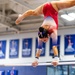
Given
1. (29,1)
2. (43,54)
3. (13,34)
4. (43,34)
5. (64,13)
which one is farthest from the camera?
(13,34)

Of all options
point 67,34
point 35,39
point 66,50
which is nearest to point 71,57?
point 66,50

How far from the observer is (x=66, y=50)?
10469 mm

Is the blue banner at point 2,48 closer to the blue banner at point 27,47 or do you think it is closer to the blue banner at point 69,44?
the blue banner at point 27,47

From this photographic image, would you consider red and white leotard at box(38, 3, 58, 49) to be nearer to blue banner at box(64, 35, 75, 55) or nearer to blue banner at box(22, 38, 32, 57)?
blue banner at box(64, 35, 75, 55)

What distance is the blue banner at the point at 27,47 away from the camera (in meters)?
11.4

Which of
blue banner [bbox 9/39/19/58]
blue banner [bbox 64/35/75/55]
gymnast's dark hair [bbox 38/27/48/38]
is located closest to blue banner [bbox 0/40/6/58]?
blue banner [bbox 9/39/19/58]

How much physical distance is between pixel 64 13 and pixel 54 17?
4.72m

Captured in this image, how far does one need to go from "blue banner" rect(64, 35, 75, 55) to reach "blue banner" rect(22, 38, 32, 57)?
189cm

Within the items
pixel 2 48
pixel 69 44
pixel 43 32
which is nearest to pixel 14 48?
pixel 2 48

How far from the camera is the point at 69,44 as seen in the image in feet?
34.1

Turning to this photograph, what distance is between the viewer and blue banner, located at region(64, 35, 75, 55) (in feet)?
33.9

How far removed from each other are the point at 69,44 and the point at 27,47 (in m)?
2.24

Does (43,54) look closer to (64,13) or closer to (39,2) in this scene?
(64,13)

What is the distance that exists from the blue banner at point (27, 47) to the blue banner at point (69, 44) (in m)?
1.89
